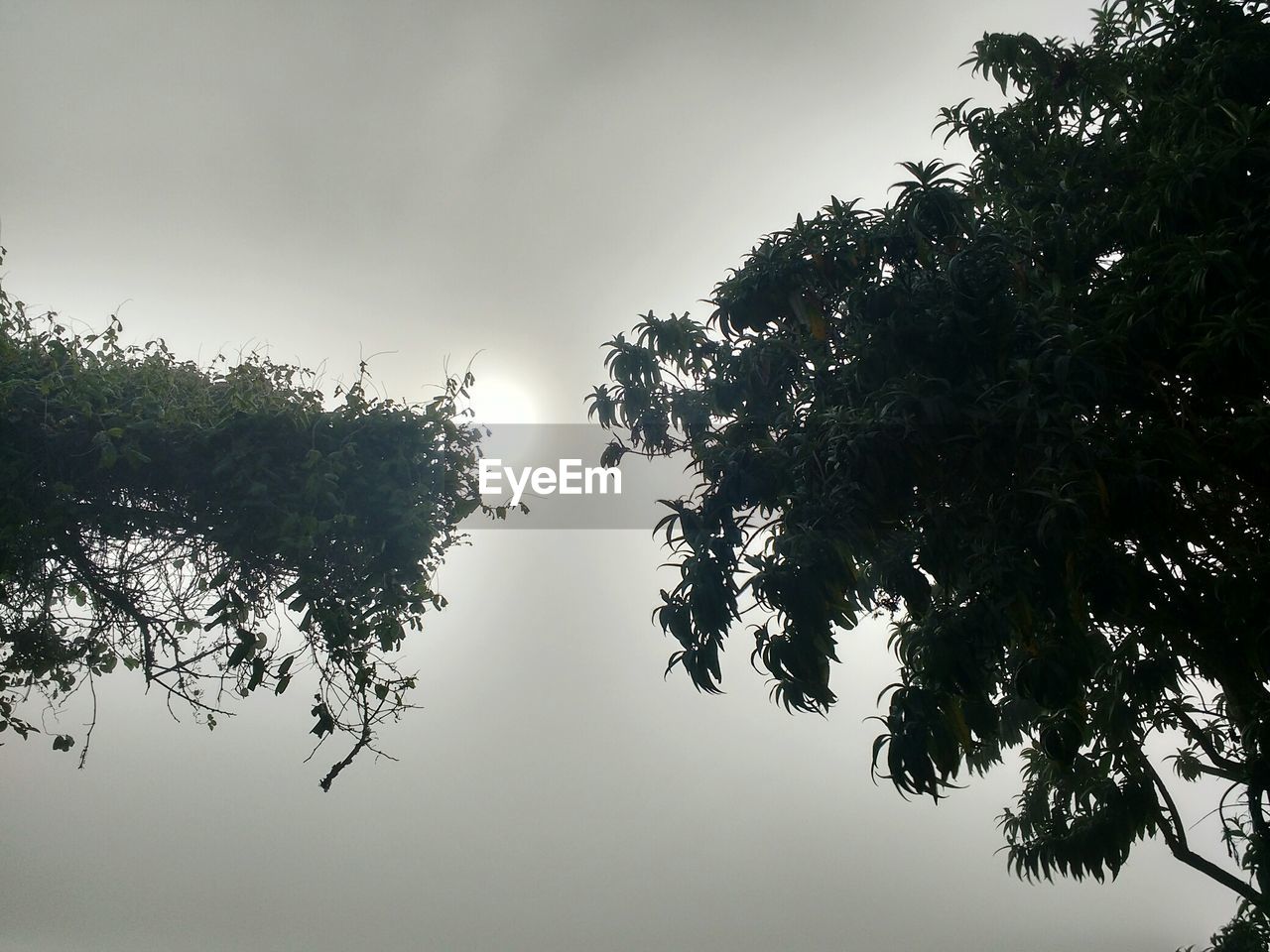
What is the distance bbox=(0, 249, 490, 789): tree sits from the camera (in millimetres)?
3176

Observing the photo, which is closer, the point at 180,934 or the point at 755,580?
the point at 755,580

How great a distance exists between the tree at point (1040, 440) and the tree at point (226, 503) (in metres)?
1.23

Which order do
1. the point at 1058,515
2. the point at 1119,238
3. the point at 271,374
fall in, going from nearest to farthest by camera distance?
the point at 1058,515 < the point at 1119,238 < the point at 271,374

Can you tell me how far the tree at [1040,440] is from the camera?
7.35 ft

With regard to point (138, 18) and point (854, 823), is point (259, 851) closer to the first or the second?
point (854, 823)

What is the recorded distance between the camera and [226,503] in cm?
327

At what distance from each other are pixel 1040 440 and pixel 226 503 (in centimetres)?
282

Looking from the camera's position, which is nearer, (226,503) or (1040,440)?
(1040,440)

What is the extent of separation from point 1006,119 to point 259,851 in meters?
4.95

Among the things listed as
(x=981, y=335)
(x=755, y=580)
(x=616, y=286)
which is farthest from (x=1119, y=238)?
(x=616, y=286)

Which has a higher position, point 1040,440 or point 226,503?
point 226,503

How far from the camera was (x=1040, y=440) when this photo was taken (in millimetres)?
2283

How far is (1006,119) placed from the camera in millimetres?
3561

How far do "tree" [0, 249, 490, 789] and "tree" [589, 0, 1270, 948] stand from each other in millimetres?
1234
